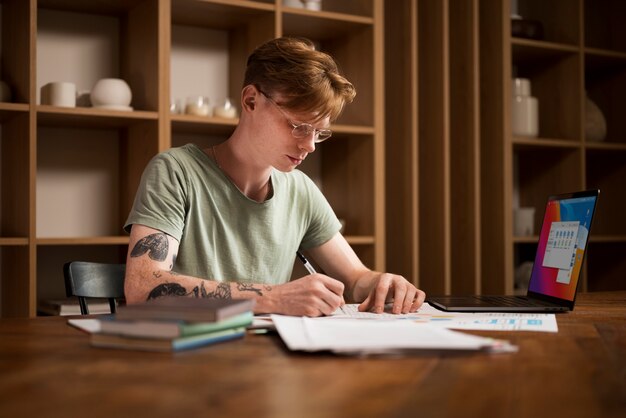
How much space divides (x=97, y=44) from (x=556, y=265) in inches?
86.5

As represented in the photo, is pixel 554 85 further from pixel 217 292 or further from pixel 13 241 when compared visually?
pixel 217 292

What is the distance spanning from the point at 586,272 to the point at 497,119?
43.7 inches

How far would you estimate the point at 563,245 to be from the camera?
180 centimetres

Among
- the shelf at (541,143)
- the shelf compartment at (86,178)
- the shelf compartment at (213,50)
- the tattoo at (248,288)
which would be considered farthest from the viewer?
the shelf at (541,143)

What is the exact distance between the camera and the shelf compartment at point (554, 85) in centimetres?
390

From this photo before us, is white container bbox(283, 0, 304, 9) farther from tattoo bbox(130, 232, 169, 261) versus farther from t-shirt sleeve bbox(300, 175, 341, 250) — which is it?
tattoo bbox(130, 232, 169, 261)

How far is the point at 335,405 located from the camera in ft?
2.65

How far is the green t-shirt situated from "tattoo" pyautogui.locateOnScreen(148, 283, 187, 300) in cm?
24

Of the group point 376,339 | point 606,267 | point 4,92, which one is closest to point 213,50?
point 4,92

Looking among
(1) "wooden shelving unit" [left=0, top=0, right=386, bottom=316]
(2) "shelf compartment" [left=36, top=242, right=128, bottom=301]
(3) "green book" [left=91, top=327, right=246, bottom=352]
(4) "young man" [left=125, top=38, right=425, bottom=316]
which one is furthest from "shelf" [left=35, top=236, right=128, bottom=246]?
(3) "green book" [left=91, top=327, right=246, bottom=352]

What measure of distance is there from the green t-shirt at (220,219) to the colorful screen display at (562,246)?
69 centimetres

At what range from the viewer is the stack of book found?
43.0 inches

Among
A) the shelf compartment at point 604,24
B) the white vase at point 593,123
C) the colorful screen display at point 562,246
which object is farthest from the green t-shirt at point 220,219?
the shelf compartment at point 604,24

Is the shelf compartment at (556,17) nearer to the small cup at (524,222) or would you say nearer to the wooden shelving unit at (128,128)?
the small cup at (524,222)
